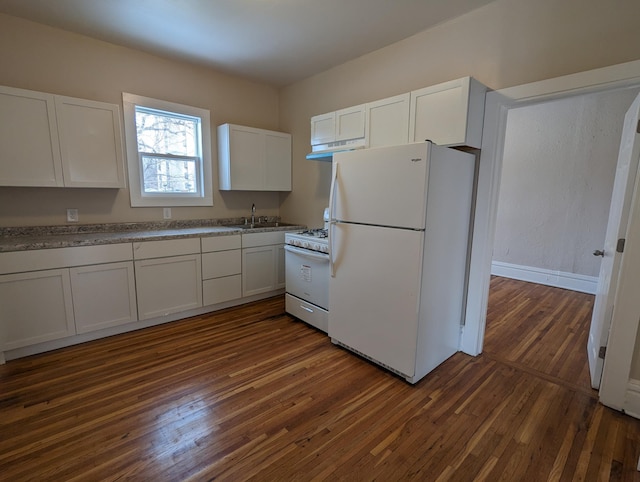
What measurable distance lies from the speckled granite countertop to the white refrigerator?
1571mm

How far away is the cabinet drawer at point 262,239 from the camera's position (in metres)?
3.51

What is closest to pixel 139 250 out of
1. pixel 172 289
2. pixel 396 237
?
pixel 172 289

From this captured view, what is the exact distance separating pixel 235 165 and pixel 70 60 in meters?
1.70

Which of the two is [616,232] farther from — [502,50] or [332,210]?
[332,210]

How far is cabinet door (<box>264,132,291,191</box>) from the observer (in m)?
3.95

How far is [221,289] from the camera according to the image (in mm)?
3391

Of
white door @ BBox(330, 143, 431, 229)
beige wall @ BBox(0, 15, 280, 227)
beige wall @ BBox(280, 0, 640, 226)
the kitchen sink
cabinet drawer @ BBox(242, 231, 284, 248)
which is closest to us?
beige wall @ BBox(280, 0, 640, 226)

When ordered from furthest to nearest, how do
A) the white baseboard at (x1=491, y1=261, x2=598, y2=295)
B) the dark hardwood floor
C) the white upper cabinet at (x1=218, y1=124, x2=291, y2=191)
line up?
the white baseboard at (x1=491, y1=261, x2=598, y2=295), the white upper cabinet at (x1=218, y1=124, x2=291, y2=191), the dark hardwood floor

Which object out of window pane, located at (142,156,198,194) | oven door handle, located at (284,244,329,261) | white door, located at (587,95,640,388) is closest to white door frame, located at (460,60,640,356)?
white door, located at (587,95,640,388)

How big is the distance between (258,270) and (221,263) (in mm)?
478

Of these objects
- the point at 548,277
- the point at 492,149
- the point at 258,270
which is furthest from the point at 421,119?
the point at 548,277

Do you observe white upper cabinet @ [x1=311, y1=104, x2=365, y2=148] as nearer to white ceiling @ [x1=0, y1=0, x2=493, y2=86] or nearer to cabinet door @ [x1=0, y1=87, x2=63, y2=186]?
white ceiling @ [x1=0, y1=0, x2=493, y2=86]

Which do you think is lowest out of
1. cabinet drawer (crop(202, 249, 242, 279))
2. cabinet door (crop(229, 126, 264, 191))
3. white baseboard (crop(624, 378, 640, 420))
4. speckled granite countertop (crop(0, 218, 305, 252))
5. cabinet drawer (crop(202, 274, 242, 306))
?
white baseboard (crop(624, 378, 640, 420))

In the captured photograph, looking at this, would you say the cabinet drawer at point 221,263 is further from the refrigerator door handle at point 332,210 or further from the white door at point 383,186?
the white door at point 383,186
